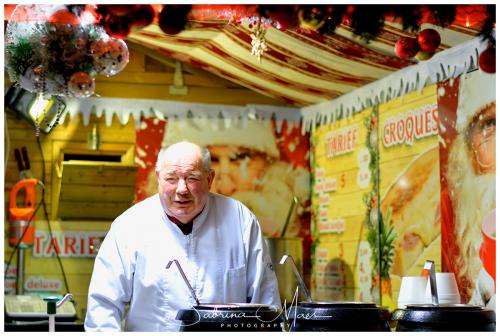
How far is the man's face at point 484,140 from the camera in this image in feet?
17.9

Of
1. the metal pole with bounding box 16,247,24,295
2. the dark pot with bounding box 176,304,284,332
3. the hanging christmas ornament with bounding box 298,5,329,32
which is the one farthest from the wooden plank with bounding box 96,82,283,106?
the dark pot with bounding box 176,304,284,332

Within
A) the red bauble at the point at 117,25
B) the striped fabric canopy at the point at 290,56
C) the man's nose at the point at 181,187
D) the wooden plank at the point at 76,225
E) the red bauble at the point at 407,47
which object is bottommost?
the man's nose at the point at 181,187

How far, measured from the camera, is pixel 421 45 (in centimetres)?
343

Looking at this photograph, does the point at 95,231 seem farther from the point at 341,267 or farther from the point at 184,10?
the point at 184,10

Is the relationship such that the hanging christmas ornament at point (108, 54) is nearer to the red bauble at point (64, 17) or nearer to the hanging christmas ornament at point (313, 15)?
the red bauble at point (64, 17)

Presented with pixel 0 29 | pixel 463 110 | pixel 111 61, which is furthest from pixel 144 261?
pixel 463 110

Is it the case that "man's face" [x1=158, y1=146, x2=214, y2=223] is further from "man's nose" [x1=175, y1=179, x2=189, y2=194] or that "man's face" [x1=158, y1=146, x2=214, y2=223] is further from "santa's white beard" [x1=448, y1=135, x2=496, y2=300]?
"santa's white beard" [x1=448, y1=135, x2=496, y2=300]

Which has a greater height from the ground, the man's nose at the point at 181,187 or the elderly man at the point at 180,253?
the man's nose at the point at 181,187

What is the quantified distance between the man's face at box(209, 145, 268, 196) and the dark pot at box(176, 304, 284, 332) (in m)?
5.22

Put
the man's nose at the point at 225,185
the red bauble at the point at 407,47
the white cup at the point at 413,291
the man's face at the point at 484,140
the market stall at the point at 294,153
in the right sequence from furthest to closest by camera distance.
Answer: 1. the man's nose at the point at 225,185
2. the market stall at the point at 294,153
3. the man's face at the point at 484,140
4. the white cup at the point at 413,291
5. the red bauble at the point at 407,47

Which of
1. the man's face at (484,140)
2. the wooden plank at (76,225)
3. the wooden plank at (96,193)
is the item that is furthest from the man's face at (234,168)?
the man's face at (484,140)

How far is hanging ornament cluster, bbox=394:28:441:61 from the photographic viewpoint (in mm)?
3396

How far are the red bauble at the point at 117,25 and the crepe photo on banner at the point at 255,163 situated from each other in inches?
199

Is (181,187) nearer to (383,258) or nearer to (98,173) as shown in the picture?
(383,258)
